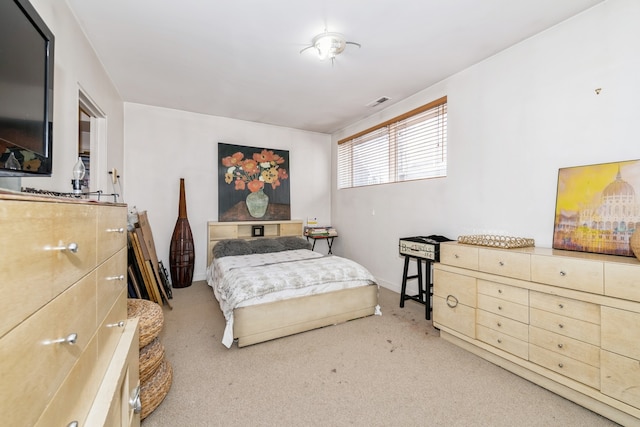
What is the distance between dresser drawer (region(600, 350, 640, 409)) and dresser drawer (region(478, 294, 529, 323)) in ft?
1.36

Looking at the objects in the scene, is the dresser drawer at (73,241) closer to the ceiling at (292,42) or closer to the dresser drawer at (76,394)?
the dresser drawer at (76,394)

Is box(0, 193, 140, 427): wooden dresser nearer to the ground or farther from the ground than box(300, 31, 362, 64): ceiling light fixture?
nearer to the ground

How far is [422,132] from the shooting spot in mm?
3469

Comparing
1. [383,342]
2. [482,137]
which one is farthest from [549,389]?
[482,137]

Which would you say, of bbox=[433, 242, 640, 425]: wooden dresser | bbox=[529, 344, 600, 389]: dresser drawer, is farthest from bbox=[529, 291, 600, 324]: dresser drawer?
bbox=[529, 344, 600, 389]: dresser drawer

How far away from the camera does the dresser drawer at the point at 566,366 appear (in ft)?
5.24

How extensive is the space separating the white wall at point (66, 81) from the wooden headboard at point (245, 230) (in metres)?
2.14

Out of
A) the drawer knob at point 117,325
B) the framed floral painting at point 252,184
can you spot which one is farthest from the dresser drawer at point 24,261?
the framed floral painting at point 252,184

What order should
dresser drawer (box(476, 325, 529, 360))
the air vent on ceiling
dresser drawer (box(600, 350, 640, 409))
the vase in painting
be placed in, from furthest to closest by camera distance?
the vase in painting → the air vent on ceiling → dresser drawer (box(476, 325, 529, 360)) → dresser drawer (box(600, 350, 640, 409))

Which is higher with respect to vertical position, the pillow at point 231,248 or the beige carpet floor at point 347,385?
the pillow at point 231,248

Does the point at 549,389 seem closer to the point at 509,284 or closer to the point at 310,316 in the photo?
the point at 509,284

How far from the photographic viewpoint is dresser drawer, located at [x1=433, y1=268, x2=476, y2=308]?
88.0 inches

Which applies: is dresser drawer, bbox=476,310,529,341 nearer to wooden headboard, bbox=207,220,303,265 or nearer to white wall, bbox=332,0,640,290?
white wall, bbox=332,0,640,290

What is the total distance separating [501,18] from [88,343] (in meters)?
3.12
